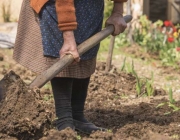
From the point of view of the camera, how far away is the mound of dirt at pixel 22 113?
4.29 metres

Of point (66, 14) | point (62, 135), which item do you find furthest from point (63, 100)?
point (66, 14)

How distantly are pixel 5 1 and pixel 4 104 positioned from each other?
652 cm

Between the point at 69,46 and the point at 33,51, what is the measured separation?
46cm

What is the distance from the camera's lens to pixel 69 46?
4.46 meters

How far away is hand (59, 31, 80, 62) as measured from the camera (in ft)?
14.6

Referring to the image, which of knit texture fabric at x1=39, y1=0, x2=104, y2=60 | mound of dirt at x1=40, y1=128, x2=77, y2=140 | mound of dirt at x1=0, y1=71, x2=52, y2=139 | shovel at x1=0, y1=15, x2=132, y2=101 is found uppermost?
knit texture fabric at x1=39, y1=0, x2=104, y2=60

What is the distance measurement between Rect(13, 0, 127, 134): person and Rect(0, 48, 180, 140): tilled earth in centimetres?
13

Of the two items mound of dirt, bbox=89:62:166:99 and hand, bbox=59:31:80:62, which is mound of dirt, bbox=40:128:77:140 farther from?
mound of dirt, bbox=89:62:166:99

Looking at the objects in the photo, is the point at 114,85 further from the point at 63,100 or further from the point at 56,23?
the point at 56,23

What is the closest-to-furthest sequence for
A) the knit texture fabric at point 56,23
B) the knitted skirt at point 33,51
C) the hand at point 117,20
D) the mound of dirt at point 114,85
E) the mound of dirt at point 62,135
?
the mound of dirt at point 62,135, the knit texture fabric at point 56,23, the knitted skirt at point 33,51, the hand at point 117,20, the mound of dirt at point 114,85

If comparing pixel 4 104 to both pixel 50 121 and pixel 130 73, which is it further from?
pixel 130 73

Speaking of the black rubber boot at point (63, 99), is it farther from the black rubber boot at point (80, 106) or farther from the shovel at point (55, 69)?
the shovel at point (55, 69)

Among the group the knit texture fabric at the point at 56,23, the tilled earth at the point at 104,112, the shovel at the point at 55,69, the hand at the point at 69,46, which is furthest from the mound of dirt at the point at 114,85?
the hand at the point at 69,46

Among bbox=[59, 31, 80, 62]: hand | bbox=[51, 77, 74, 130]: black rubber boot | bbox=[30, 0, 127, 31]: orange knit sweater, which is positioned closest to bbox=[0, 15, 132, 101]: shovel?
bbox=[59, 31, 80, 62]: hand
